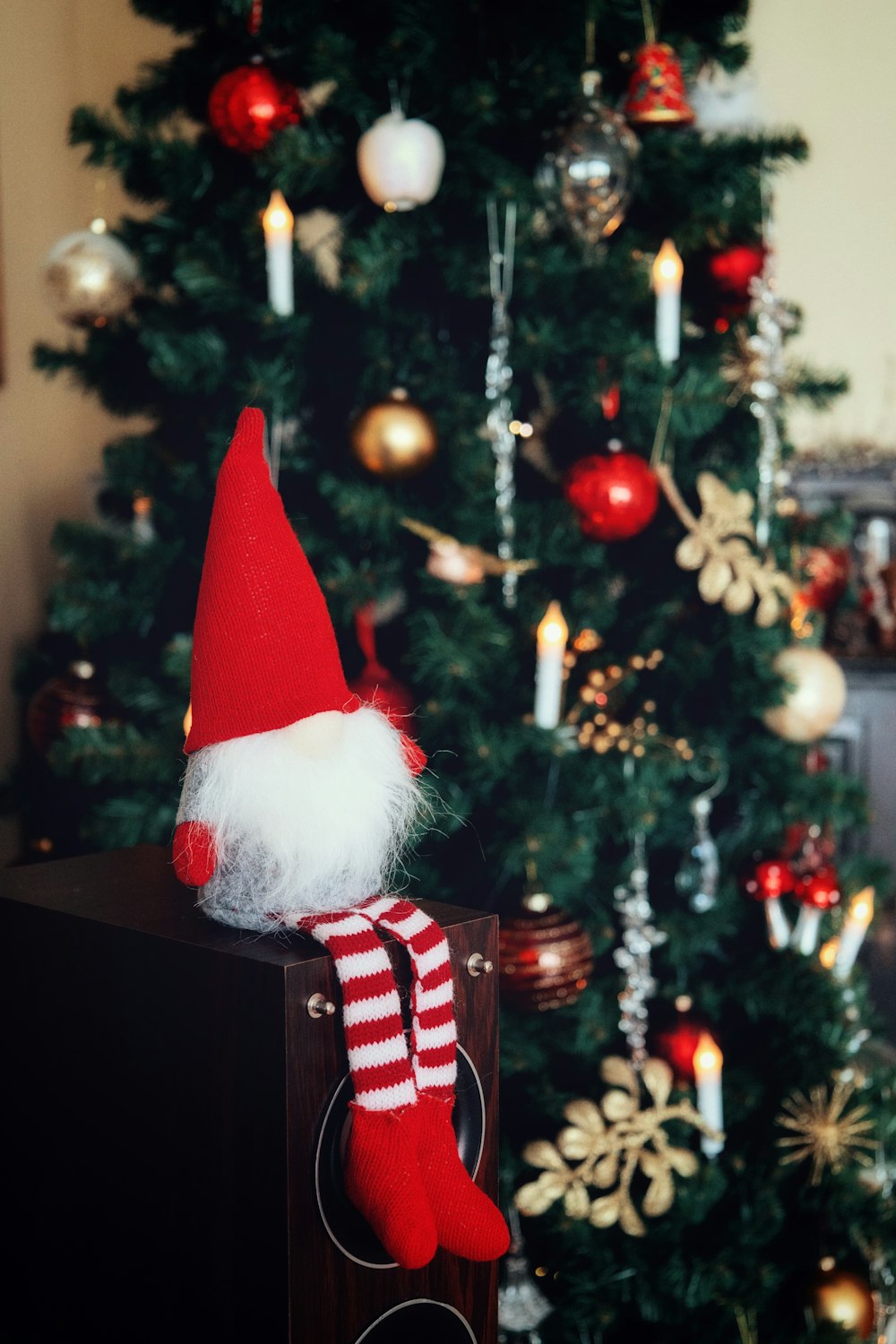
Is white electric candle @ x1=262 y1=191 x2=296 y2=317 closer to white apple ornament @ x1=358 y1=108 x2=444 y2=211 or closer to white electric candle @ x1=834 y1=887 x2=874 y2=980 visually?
white apple ornament @ x1=358 y1=108 x2=444 y2=211

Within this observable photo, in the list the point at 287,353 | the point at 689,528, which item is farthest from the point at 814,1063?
the point at 287,353

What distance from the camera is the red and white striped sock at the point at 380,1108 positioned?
2.24 feet

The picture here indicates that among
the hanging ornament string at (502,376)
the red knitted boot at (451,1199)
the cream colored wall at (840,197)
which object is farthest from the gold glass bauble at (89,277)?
the cream colored wall at (840,197)

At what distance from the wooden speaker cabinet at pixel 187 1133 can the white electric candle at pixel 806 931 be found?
0.73 m

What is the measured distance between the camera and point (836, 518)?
1.48 m

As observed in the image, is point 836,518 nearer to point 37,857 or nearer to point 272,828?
point 272,828

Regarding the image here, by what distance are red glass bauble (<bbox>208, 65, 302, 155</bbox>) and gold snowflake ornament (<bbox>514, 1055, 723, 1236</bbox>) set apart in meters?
1.11

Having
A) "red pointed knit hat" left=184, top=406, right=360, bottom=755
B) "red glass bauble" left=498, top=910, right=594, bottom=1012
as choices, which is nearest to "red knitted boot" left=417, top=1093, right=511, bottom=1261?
"red pointed knit hat" left=184, top=406, right=360, bottom=755

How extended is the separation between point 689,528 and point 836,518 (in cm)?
23

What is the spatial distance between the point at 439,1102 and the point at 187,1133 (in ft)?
0.53

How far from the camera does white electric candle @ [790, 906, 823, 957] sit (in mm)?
1431

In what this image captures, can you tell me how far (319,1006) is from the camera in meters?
0.68

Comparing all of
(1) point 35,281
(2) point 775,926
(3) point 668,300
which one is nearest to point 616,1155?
(2) point 775,926

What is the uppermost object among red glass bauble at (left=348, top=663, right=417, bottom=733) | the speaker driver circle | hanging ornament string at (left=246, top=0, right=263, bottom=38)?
hanging ornament string at (left=246, top=0, right=263, bottom=38)
